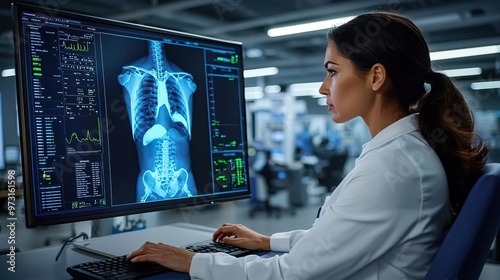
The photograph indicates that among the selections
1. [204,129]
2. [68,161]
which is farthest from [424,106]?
[68,161]

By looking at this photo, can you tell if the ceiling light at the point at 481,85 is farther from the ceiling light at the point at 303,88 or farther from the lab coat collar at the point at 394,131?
the lab coat collar at the point at 394,131

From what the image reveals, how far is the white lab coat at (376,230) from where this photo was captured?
0.82m

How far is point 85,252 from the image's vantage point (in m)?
1.17

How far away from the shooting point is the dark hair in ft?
3.06

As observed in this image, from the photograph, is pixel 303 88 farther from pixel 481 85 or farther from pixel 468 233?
pixel 468 233

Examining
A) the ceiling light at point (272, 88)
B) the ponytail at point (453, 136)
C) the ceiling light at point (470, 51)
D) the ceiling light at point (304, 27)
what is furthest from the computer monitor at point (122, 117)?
the ceiling light at point (272, 88)

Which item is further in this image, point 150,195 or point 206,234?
point 206,234

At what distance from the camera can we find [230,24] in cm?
666

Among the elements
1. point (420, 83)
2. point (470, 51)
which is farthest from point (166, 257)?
point (470, 51)

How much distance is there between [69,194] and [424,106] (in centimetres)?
88

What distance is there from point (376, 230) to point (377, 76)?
1.21 ft

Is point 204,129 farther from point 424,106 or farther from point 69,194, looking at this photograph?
point 424,106

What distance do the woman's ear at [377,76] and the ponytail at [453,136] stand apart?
119 mm

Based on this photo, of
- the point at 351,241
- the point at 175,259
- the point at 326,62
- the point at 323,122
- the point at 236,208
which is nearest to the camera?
the point at 351,241
